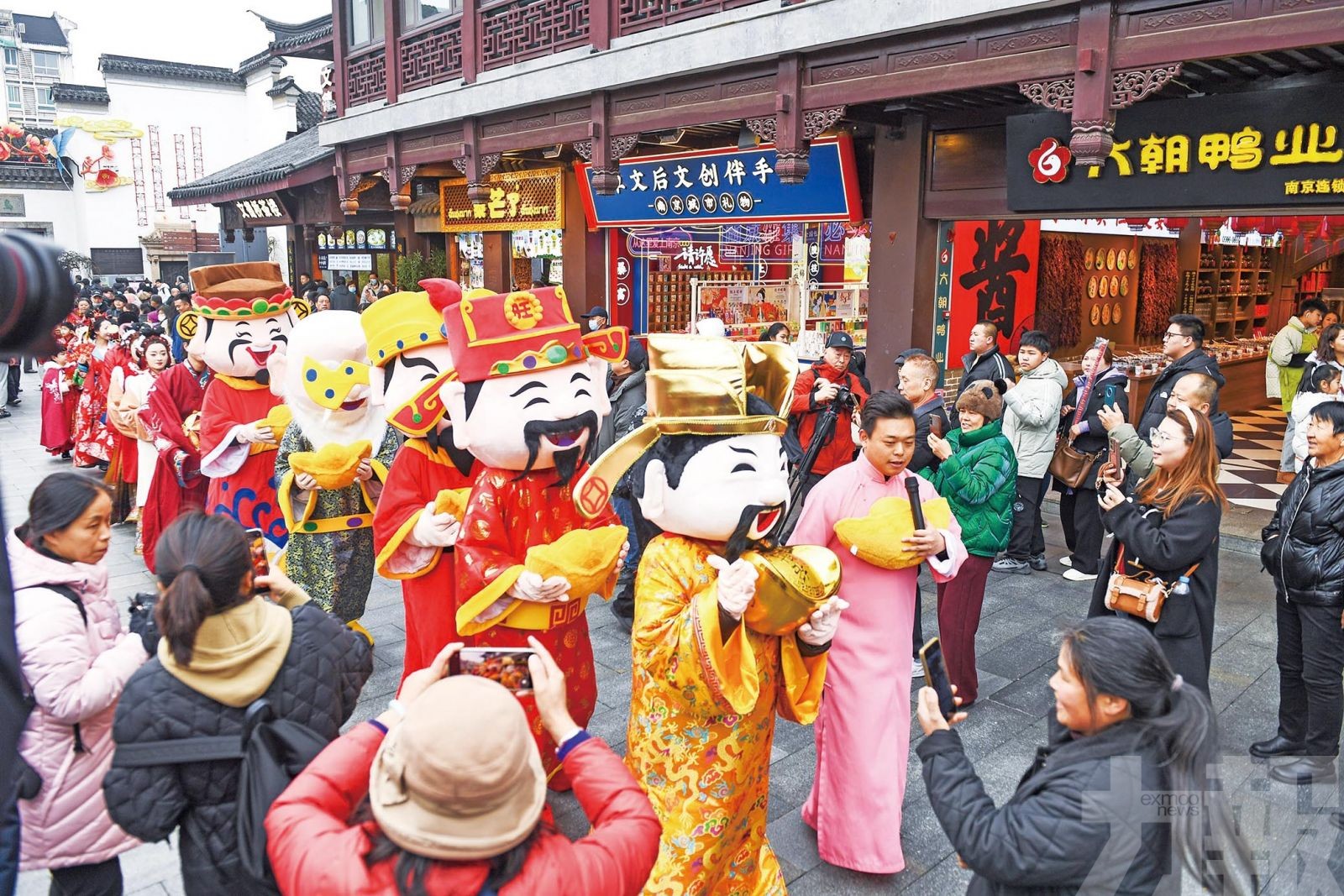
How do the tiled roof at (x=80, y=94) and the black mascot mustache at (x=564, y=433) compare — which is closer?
the black mascot mustache at (x=564, y=433)

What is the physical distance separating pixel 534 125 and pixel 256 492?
5.05m

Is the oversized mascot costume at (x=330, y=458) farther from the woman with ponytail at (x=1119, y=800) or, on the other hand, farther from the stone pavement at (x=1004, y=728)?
the woman with ponytail at (x=1119, y=800)

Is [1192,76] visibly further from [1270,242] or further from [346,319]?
[1270,242]

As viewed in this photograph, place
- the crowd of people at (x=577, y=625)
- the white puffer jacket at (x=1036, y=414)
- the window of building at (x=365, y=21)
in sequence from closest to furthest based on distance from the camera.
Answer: the crowd of people at (x=577, y=625)
the white puffer jacket at (x=1036, y=414)
the window of building at (x=365, y=21)

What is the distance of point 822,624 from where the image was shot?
281 centimetres

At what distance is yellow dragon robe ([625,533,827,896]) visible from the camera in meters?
2.65

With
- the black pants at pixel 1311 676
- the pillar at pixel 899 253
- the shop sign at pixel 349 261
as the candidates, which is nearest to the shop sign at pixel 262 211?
the shop sign at pixel 349 261

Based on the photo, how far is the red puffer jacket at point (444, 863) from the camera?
1563 millimetres

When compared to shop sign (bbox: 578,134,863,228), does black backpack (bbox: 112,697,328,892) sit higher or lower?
lower

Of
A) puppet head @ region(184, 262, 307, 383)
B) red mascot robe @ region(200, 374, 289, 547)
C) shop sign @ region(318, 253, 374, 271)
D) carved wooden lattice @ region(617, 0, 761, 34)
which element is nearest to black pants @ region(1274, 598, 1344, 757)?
red mascot robe @ region(200, 374, 289, 547)

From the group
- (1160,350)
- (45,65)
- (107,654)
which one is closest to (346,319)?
(107,654)

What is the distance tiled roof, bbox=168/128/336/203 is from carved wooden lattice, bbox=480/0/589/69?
393 centimetres

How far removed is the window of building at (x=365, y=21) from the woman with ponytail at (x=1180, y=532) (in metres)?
10.7

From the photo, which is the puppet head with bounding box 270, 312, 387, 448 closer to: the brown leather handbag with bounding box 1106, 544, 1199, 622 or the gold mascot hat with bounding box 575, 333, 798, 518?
the gold mascot hat with bounding box 575, 333, 798, 518
